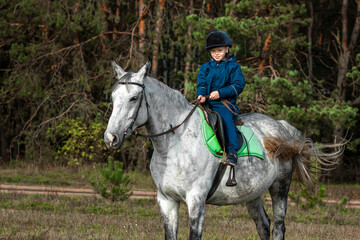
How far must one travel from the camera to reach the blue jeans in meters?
6.19

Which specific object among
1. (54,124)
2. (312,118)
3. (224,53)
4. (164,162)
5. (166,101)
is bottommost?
(54,124)

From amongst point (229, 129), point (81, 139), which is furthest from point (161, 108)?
point (81, 139)

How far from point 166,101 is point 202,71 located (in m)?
0.80

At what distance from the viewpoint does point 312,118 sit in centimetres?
1631

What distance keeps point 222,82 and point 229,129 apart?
1.93 ft

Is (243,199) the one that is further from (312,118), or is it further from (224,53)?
(312,118)

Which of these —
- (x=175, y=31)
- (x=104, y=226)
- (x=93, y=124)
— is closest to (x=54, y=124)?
(x=93, y=124)

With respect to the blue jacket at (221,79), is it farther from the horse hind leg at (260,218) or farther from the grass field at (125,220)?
the grass field at (125,220)

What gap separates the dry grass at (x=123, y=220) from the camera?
27.1ft

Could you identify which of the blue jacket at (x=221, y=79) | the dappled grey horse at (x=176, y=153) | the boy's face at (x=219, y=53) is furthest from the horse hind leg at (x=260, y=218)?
the boy's face at (x=219, y=53)

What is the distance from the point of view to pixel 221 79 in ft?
21.0

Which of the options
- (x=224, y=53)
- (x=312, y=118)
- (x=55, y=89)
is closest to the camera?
(x=224, y=53)

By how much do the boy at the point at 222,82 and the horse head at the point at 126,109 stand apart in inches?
38.8

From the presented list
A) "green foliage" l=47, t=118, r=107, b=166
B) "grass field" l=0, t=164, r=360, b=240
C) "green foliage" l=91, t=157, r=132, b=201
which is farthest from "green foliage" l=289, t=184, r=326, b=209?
"green foliage" l=47, t=118, r=107, b=166
